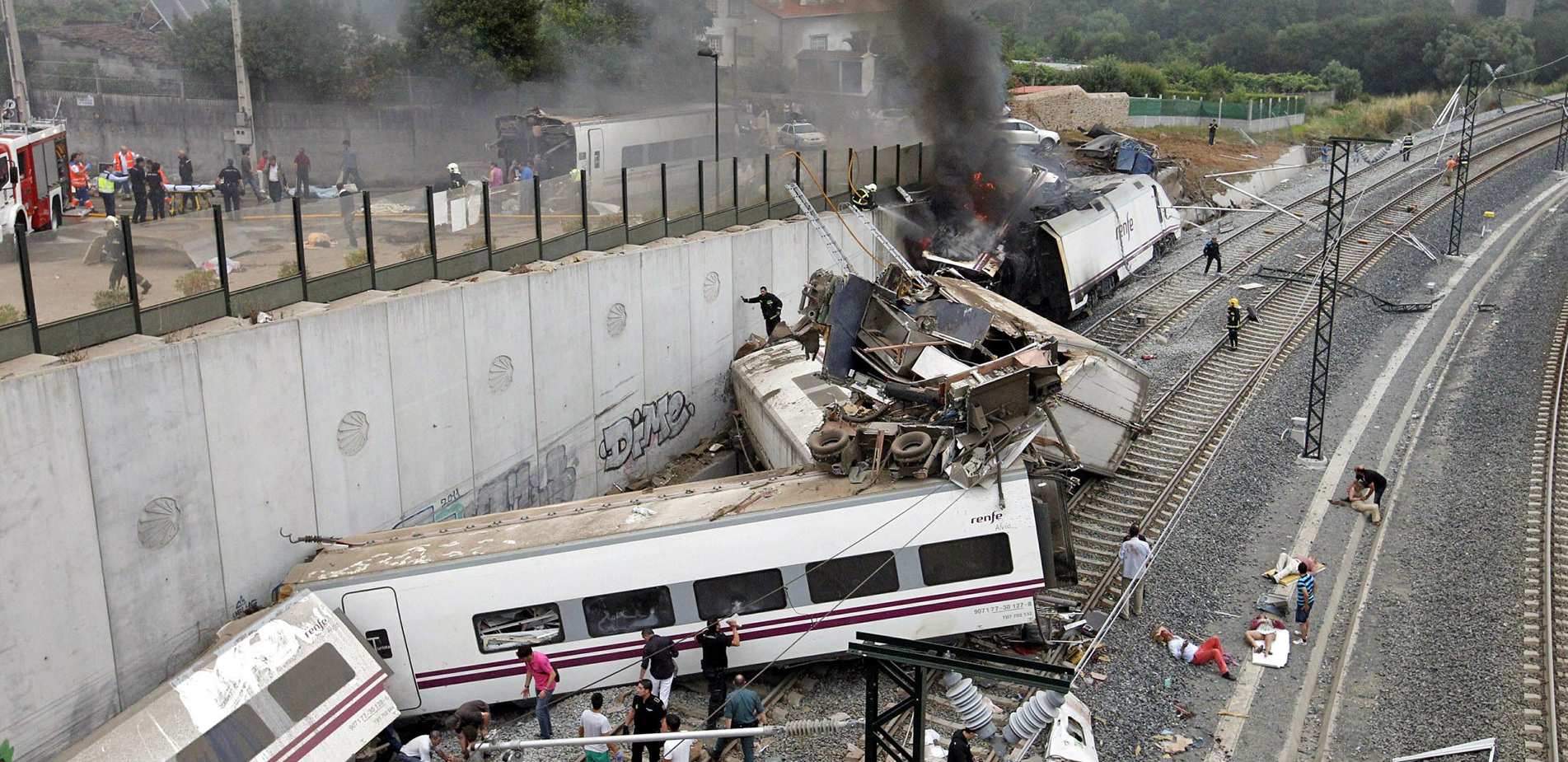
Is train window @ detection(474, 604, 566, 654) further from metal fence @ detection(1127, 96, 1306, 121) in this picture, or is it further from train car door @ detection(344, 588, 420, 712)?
metal fence @ detection(1127, 96, 1306, 121)

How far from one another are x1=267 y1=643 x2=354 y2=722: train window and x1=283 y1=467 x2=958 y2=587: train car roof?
1210 mm

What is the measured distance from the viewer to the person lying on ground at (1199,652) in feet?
46.2

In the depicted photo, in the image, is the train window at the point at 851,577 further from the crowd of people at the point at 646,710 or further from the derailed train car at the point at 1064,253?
the derailed train car at the point at 1064,253

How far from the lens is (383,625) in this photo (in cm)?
1289

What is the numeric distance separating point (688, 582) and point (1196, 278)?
958 inches

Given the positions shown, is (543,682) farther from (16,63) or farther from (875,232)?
(16,63)

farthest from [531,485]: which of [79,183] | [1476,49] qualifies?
[1476,49]

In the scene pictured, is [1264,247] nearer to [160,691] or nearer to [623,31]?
[623,31]

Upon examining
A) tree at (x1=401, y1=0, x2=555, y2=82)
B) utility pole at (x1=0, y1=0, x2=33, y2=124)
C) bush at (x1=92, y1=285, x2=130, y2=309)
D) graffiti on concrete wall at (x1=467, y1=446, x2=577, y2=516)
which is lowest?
graffiti on concrete wall at (x1=467, y1=446, x2=577, y2=516)

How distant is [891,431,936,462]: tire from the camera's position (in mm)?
13391

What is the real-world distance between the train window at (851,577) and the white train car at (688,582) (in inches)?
0.6

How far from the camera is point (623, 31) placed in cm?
4788

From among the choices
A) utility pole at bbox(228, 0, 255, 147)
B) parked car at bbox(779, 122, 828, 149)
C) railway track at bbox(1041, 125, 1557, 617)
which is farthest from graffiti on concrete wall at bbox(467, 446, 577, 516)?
parked car at bbox(779, 122, 828, 149)

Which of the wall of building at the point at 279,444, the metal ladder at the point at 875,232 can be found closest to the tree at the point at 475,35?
the metal ladder at the point at 875,232
